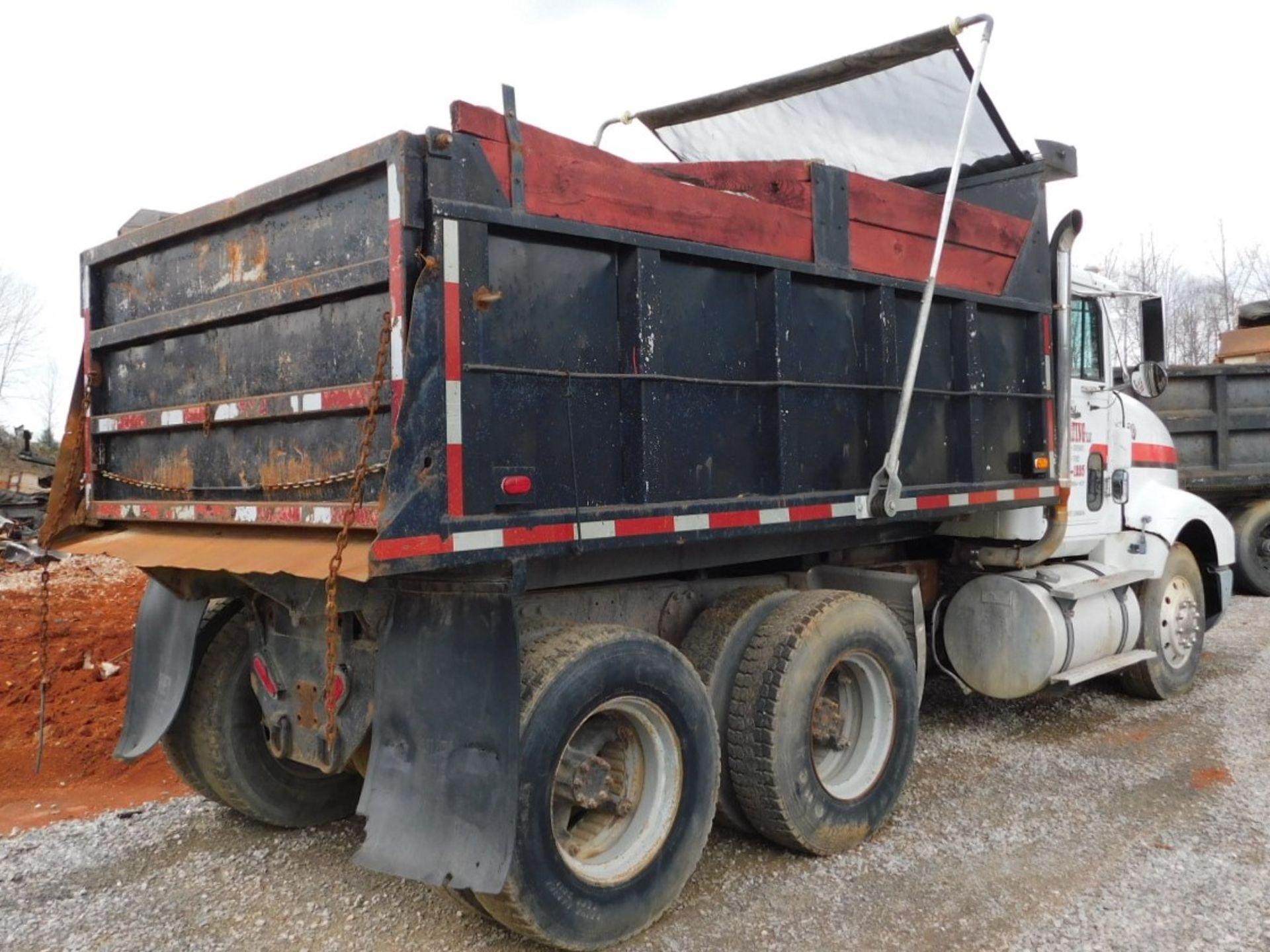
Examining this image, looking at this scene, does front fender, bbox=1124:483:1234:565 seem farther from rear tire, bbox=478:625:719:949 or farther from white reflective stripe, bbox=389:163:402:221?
white reflective stripe, bbox=389:163:402:221

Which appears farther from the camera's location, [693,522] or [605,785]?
[693,522]

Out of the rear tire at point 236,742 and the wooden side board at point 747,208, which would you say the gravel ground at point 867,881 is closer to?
the rear tire at point 236,742

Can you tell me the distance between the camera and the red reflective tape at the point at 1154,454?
695 centimetres

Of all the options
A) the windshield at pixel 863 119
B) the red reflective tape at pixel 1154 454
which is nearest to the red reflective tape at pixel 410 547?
the windshield at pixel 863 119

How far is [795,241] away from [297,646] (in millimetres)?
2605

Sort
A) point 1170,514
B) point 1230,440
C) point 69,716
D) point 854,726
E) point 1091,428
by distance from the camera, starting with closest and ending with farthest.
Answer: point 854,726, point 69,716, point 1091,428, point 1170,514, point 1230,440

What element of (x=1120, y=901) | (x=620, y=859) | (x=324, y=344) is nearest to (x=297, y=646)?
(x=324, y=344)

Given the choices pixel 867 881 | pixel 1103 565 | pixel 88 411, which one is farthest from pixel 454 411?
pixel 1103 565

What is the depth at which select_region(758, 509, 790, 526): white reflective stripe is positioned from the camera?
4.03 m

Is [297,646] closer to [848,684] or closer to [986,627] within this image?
[848,684]

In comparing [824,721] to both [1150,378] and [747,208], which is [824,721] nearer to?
[747,208]

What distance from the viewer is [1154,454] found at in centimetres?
717

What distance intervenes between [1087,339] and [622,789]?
4582 mm

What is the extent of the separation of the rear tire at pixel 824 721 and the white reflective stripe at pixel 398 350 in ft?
6.64
